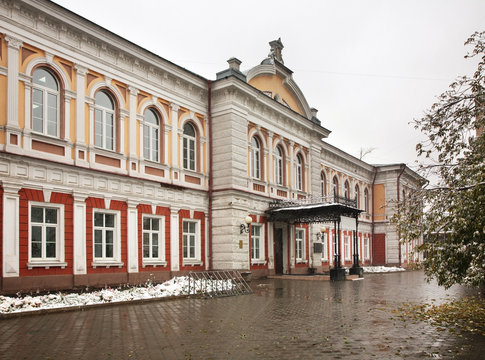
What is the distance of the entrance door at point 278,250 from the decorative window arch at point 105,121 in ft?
35.8

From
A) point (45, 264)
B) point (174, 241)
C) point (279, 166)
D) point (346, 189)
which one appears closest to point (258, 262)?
point (174, 241)

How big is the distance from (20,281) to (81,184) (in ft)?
12.0

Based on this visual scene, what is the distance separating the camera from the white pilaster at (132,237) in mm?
17797

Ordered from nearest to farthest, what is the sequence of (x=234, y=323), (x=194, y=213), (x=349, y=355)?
1. (x=349, y=355)
2. (x=234, y=323)
3. (x=194, y=213)

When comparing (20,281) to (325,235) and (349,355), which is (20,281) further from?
(325,235)

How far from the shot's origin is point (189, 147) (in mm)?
21641

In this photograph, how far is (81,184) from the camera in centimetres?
1623

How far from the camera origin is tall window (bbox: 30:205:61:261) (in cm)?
1469

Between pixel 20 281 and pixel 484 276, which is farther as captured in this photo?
pixel 20 281

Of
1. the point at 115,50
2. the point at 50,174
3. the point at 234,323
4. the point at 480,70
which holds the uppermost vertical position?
the point at 115,50

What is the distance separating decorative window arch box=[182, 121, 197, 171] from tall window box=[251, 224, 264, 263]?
4480 mm

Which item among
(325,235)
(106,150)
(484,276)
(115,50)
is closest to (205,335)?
(484,276)

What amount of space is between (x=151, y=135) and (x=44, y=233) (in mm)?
6331

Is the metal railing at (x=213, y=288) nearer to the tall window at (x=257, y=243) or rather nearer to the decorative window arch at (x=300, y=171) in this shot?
the tall window at (x=257, y=243)
